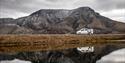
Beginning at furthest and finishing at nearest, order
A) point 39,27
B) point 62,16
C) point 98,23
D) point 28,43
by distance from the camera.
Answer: point 62,16 < point 98,23 < point 39,27 < point 28,43

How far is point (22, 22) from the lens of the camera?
132375mm

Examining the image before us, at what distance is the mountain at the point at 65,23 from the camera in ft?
393

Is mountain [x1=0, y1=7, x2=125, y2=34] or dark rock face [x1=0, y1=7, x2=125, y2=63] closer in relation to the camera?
dark rock face [x1=0, y1=7, x2=125, y2=63]

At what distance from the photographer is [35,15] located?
147250mm

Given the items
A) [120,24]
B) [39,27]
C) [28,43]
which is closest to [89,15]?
[120,24]

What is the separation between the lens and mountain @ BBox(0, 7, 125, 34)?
120 metres

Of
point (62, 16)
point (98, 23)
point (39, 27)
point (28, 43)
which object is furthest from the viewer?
point (62, 16)

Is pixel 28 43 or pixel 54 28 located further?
pixel 54 28

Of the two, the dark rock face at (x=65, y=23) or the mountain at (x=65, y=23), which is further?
the mountain at (x=65, y=23)

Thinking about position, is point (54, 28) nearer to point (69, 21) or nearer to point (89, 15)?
point (69, 21)

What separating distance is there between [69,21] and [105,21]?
2280cm

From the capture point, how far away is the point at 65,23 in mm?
128875

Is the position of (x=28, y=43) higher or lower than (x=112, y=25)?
higher

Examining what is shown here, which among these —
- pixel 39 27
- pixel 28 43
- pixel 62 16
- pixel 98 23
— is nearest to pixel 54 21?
pixel 62 16
